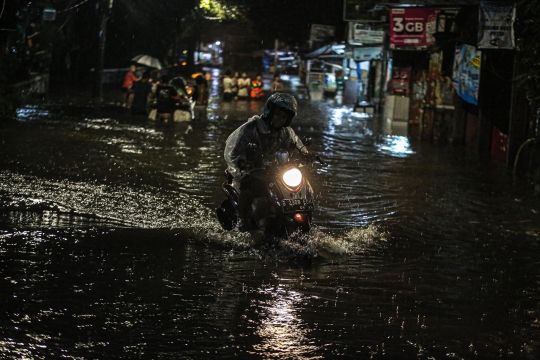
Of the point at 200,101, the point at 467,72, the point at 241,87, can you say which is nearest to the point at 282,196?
the point at 467,72

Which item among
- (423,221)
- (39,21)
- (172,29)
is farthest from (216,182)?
(172,29)

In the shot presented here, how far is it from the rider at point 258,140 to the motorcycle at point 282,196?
11 cm

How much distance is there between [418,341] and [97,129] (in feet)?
53.8

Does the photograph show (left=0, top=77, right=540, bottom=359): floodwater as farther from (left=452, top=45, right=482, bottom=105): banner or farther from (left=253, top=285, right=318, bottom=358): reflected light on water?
(left=452, top=45, right=482, bottom=105): banner

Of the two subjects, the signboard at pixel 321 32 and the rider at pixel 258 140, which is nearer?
the rider at pixel 258 140

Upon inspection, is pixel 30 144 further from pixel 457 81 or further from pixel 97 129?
pixel 457 81

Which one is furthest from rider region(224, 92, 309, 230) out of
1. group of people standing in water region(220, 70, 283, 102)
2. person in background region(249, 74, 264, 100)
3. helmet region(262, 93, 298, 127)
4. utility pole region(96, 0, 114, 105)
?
person in background region(249, 74, 264, 100)

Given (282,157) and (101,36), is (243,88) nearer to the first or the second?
(101,36)

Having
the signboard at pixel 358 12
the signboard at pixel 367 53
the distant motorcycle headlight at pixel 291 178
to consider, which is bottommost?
the distant motorcycle headlight at pixel 291 178

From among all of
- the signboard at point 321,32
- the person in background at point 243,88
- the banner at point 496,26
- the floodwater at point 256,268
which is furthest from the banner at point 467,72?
the signboard at point 321,32

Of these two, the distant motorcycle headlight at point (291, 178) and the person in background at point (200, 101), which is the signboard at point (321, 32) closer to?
the person in background at point (200, 101)

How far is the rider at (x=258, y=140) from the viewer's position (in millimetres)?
8273

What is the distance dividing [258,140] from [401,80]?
18.1 meters

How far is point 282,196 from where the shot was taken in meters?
8.03
